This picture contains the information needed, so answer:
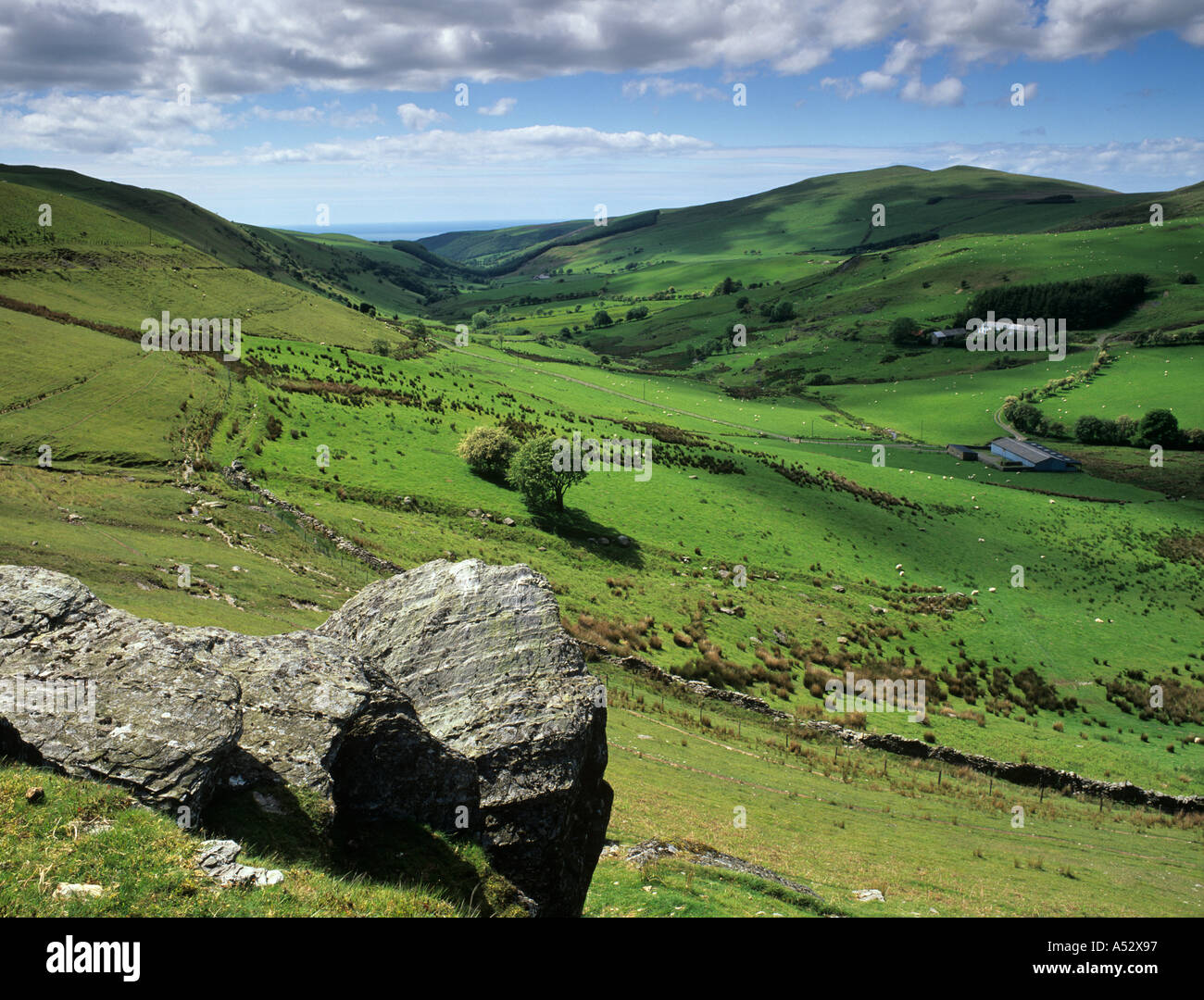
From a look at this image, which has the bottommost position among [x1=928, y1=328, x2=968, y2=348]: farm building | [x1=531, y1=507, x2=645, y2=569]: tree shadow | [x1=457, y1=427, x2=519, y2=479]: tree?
[x1=531, y1=507, x2=645, y2=569]: tree shadow

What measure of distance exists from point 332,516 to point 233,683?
38.3 m

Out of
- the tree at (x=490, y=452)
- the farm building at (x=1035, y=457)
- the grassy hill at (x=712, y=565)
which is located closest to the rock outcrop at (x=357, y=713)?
the grassy hill at (x=712, y=565)

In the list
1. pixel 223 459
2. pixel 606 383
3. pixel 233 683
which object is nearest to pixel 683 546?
pixel 223 459

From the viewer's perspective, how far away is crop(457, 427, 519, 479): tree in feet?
205

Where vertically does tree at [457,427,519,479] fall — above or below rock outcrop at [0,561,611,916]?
above

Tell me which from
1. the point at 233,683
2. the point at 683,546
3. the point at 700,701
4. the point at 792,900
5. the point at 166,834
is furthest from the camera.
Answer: the point at 683,546

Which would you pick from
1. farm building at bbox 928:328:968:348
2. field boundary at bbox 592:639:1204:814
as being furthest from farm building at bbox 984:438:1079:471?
field boundary at bbox 592:639:1204:814

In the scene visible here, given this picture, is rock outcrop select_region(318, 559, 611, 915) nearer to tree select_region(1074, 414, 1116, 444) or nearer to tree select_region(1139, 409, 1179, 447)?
tree select_region(1074, 414, 1116, 444)

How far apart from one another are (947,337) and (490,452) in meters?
156

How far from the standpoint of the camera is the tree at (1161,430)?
114 meters

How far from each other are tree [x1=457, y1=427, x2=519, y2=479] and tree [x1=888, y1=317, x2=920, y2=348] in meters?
149

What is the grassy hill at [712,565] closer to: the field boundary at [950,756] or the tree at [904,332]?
the field boundary at [950,756]
